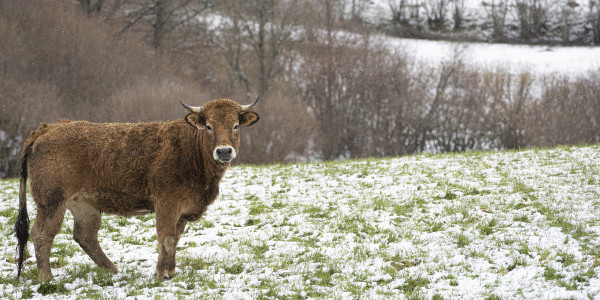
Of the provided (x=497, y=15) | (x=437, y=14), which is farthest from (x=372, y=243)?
(x=437, y=14)

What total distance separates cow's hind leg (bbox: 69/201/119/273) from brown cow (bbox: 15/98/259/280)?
0.01 metres

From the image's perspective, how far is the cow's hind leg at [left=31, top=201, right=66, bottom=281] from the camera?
6.43 metres

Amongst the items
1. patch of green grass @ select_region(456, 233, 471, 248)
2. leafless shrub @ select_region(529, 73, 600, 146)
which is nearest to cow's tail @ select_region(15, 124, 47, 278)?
patch of green grass @ select_region(456, 233, 471, 248)

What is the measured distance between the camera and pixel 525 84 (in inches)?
1630

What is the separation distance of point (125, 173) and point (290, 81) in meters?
38.7

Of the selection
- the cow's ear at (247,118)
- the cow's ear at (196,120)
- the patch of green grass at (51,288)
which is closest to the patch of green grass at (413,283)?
the cow's ear at (247,118)

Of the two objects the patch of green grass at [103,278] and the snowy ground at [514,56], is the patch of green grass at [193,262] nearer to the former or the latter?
the patch of green grass at [103,278]

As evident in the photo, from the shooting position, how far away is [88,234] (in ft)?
22.9

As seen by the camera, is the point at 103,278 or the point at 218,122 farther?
the point at 218,122

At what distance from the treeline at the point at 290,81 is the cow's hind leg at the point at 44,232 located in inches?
920

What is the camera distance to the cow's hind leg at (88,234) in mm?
6917

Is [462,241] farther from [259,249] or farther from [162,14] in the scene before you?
[162,14]

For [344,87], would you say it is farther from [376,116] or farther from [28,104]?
[28,104]

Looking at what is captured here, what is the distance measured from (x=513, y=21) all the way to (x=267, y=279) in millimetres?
61147
